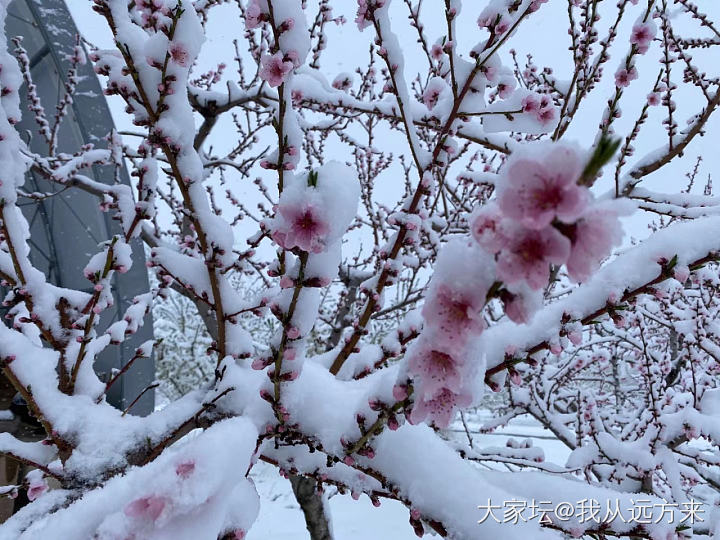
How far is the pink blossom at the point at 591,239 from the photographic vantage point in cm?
45

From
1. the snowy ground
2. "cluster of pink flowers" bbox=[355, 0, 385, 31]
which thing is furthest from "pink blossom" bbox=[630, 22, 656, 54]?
the snowy ground

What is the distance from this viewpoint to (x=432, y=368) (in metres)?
0.67

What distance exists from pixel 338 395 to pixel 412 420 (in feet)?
2.19

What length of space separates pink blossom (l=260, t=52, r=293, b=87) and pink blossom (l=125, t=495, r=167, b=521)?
1000 mm

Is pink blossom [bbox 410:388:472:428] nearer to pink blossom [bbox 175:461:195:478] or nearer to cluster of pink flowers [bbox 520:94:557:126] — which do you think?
pink blossom [bbox 175:461:195:478]

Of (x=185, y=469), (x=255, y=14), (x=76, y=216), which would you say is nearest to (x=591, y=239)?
(x=185, y=469)

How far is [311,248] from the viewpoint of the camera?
0.77m

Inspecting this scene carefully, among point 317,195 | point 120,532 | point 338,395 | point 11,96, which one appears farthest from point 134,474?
point 11,96

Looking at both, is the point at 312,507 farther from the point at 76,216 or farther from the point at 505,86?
the point at 76,216

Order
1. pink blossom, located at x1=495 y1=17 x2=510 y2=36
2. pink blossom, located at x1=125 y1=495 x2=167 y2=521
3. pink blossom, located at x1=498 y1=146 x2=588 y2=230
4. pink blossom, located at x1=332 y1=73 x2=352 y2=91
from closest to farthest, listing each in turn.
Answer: pink blossom, located at x1=498 y1=146 x2=588 y2=230 < pink blossom, located at x1=125 y1=495 x2=167 y2=521 < pink blossom, located at x1=495 y1=17 x2=510 y2=36 < pink blossom, located at x1=332 y1=73 x2=352 y2=91

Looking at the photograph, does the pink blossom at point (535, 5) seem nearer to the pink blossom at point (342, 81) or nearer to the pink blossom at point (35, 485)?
the pink blossom at point (342, 81)

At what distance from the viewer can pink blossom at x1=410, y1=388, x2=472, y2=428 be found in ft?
2.34

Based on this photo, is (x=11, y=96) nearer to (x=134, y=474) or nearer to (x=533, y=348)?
(x=134, y=474)

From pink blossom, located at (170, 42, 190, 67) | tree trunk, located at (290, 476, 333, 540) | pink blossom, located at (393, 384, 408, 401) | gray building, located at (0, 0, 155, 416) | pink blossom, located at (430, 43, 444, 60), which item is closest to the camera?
pink blossom, located at (393, 384, 408, 401)
